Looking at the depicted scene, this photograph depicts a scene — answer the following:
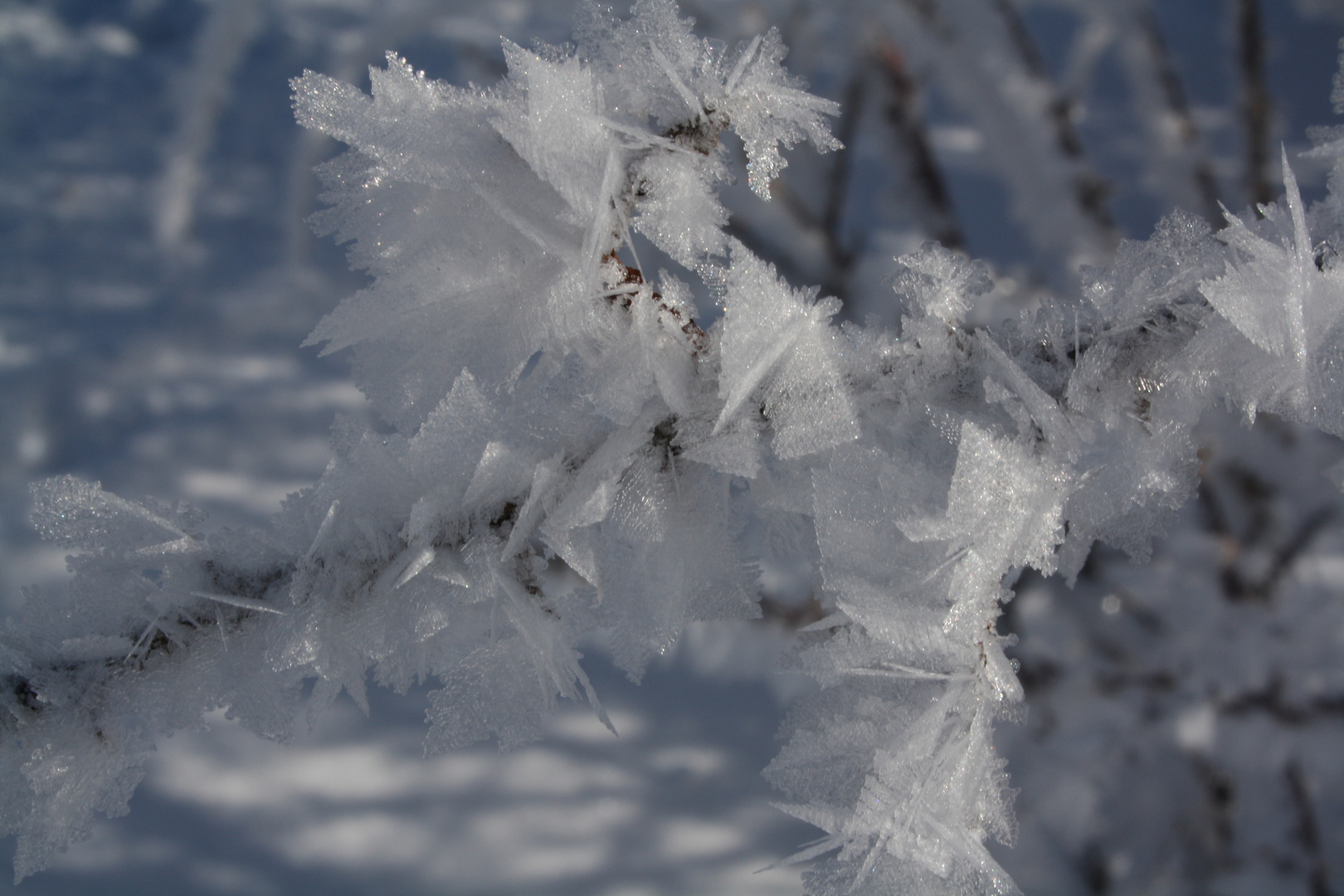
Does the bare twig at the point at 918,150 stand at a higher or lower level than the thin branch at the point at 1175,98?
lower

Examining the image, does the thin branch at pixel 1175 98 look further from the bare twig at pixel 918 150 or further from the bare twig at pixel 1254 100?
the bare twig at pixel 918 150

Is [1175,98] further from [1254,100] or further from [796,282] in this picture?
[796,282]

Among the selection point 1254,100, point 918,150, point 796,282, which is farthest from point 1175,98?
point 796,282

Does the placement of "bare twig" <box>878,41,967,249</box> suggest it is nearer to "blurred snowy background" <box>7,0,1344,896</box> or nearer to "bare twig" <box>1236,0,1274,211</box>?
"blurred snowy background" <box>7,0,1344,896</box>

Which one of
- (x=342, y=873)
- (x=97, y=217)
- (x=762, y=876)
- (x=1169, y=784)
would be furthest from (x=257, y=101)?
(x=1169, y=784)

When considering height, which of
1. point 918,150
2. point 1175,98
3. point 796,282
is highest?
point 1175,98

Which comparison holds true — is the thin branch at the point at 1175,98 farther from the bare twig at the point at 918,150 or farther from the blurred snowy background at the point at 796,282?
the bare twig at the point at 918,150

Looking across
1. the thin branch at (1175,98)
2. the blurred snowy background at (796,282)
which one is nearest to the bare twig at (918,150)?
the blurred snowy background at (796,282)

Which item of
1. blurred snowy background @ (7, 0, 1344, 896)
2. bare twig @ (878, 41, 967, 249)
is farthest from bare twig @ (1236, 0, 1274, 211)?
bare twig @ (878, 41, 967, 249)

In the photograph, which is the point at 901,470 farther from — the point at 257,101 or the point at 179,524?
the point at 257,101
